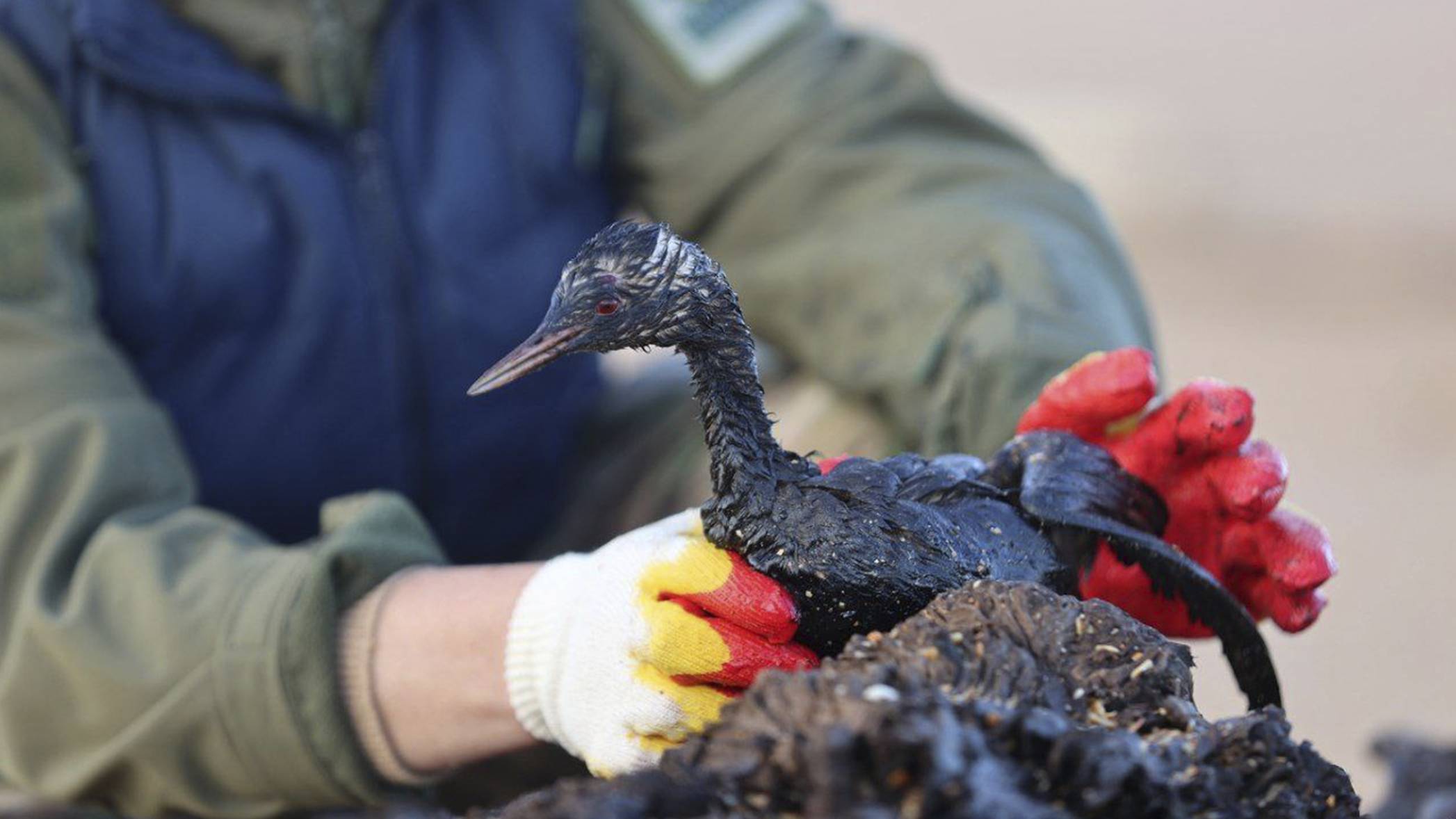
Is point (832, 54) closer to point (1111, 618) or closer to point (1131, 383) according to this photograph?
point (1131, 383)

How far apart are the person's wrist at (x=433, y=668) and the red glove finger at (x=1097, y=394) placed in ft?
2.01

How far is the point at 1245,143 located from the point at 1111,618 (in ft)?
25.5

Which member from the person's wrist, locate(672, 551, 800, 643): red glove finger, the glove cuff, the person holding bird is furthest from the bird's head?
the person's wrist

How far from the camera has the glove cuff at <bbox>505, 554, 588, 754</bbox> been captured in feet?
4.85

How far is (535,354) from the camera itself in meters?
1.17

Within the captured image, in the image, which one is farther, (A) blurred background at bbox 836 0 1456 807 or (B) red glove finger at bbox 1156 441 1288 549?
(A) blurred background at bbox 836 0 1456 807

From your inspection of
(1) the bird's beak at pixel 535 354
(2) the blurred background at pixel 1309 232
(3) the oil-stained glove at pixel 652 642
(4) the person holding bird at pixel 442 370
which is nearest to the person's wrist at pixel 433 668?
(4) the person holding bird at pixel 442 370

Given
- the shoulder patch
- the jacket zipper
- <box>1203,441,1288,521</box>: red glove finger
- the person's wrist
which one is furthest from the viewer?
the shoulder patch

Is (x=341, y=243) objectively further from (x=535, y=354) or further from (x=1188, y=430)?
(x=1188, y=430)

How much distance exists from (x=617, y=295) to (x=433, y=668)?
0.68 meters

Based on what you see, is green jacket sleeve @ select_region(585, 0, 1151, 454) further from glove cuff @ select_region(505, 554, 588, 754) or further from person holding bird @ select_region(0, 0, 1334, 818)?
glove cuff @ select_region(505, 554, 588, 754)

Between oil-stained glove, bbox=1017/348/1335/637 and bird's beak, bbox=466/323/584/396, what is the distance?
0.58 m

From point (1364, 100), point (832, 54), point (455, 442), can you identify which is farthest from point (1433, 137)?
point (455, 442)

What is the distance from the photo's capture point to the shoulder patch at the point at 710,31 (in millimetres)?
2566
